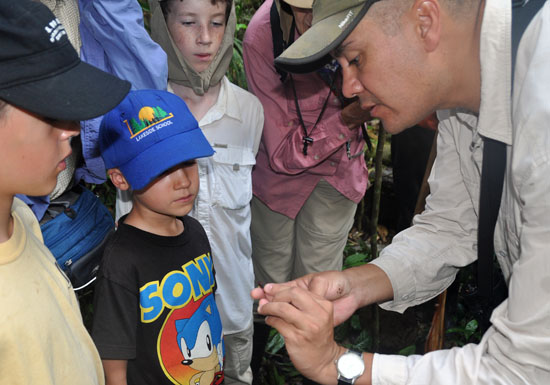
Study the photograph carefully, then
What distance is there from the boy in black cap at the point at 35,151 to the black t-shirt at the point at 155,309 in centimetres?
39

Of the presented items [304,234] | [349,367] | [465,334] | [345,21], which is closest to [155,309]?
[349,367]

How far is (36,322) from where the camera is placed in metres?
1.43

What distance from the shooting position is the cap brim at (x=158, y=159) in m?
2.09

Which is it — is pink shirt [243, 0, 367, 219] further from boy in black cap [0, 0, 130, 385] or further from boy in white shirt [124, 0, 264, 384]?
boy in black cap [0, 0, 130, 385]

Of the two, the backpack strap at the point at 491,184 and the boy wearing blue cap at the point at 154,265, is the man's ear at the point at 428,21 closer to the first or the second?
the backpack strap at the point at 491,184

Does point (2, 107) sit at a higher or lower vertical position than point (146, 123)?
higher

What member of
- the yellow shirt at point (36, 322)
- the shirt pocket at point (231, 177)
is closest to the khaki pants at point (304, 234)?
the shirt pocket at point (231, 177)

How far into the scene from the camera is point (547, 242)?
141cm

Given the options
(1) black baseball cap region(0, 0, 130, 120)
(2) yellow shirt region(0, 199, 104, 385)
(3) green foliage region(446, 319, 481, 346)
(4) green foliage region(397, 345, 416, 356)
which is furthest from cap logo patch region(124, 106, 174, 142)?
(3) green foliage region(446, 319, 481, 346)

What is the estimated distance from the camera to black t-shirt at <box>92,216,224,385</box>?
78.5 inches

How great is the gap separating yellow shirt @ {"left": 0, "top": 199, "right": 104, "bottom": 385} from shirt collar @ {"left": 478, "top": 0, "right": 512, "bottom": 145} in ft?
4.72

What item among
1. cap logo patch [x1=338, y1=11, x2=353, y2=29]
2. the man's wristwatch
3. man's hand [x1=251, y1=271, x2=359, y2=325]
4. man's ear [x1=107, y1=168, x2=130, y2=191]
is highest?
cap logo patch [x1=338, y1=11, x2=353, y2=29]

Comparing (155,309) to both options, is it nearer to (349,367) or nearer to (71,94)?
(349,367)

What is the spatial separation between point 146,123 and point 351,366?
4.03ft
